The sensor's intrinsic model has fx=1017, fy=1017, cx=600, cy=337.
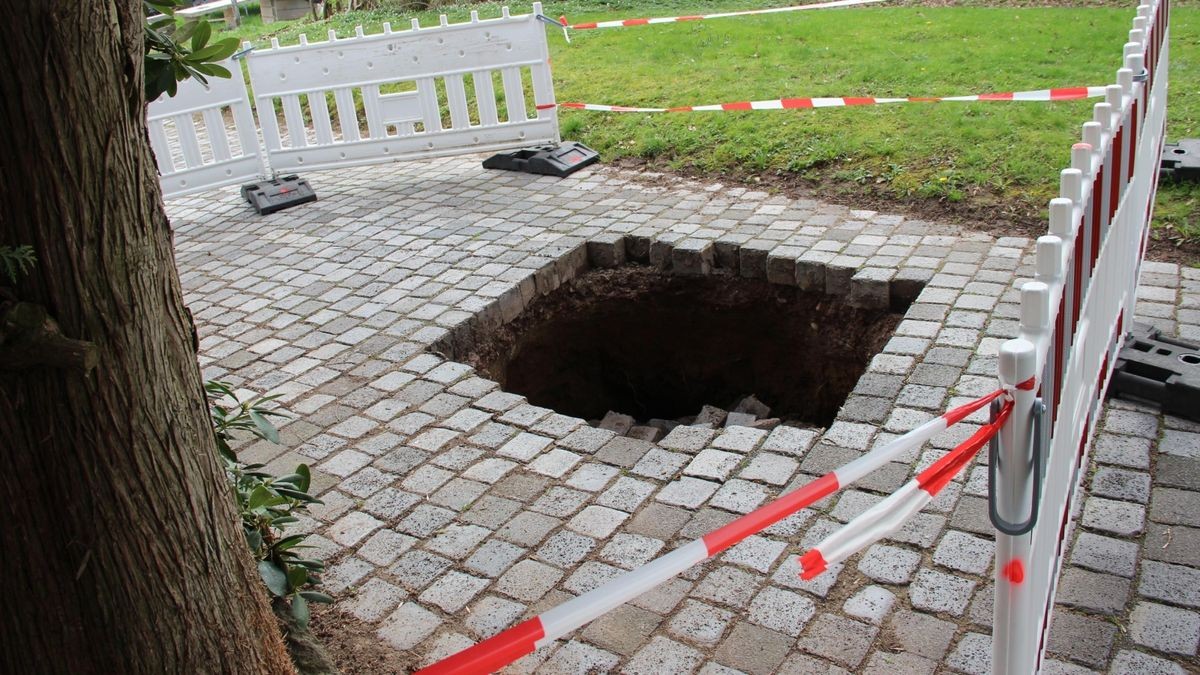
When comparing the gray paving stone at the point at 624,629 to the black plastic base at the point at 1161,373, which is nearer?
the gray paving stone at the point at 624,629

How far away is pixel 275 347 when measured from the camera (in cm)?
608

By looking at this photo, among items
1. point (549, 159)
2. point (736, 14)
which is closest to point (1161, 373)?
point (549, 159)

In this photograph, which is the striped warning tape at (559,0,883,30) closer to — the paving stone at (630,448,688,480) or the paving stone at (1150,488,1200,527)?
the paving stone at (630,448,688,480)

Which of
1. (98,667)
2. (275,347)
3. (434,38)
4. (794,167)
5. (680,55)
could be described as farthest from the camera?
(680,55)

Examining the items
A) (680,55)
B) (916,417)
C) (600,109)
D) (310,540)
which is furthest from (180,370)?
(680,55)

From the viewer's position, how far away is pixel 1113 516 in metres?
3.86

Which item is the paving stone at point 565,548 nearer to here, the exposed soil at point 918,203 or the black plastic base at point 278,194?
the exposed soil at point 918,203

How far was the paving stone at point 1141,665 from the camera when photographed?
3119mm

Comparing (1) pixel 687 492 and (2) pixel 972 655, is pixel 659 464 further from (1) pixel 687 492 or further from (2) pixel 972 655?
(2) pixel 972 655

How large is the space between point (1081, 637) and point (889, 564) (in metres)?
0.66

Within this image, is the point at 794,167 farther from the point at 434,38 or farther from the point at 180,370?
the point at 180,370

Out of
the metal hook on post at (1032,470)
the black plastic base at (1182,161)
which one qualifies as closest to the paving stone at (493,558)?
the metal hook on post at (1032,470)

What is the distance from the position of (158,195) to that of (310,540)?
2228mm

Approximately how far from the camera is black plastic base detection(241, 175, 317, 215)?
8.93 m
